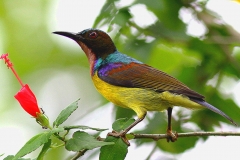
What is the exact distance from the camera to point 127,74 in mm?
4348

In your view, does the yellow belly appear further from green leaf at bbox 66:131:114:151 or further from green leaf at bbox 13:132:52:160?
green leaf at bbox 13:132:52:160

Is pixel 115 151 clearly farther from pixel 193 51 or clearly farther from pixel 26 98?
pixel 193 51

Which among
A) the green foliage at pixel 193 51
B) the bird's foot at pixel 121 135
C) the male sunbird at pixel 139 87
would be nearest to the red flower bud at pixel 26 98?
the bird's foot at pixel 121 135

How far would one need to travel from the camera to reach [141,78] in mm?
4270

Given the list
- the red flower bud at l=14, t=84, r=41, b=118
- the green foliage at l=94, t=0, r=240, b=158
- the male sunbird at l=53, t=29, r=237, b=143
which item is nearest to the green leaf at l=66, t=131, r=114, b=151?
the red flower bud at l=14, t=84, r=41, b=118

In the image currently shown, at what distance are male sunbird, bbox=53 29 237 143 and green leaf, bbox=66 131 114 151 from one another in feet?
3.08

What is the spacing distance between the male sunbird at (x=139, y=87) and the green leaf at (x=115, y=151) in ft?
2.51

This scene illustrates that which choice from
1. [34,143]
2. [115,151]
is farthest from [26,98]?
[115,151]

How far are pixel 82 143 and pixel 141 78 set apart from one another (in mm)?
1407

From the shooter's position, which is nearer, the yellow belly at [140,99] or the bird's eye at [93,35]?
the yellow belly at [140,99]

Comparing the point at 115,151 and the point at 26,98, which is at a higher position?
the point at 26,98

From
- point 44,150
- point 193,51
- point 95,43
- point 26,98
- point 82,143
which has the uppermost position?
point 26,98

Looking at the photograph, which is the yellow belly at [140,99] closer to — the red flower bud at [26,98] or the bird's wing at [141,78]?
the bird's wing at [141,78]

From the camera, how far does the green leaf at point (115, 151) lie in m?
3.07
